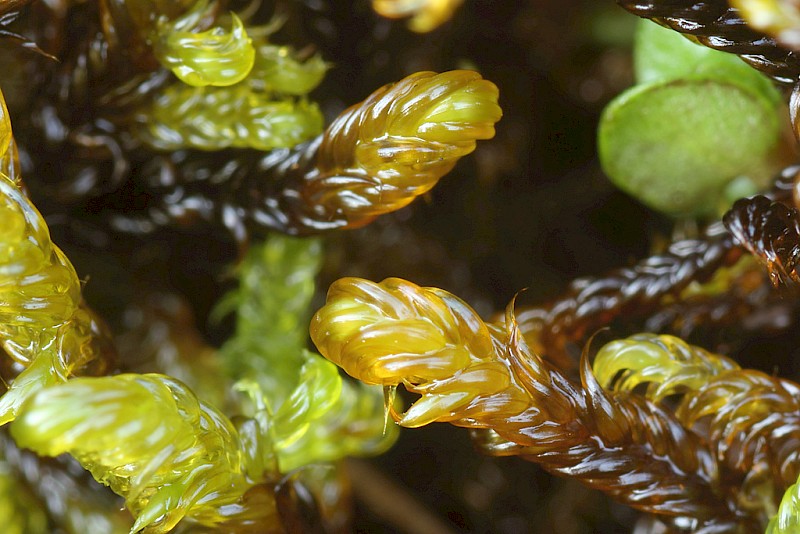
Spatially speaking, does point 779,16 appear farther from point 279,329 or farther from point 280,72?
point 279,329

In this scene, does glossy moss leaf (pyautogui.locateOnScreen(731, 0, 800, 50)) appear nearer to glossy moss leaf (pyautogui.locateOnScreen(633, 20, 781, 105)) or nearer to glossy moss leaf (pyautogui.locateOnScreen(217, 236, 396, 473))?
glossy moss leaf (pyautogui.locateOnScreen(633, 20, 781, 105))

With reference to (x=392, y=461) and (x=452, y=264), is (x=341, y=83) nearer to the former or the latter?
(x=452, y=264)

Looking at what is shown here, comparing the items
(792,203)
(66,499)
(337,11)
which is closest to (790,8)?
(792,203)

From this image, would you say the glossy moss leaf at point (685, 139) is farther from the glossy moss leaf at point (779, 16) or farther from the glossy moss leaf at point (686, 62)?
the glossy moss leaf at point (779, 16)

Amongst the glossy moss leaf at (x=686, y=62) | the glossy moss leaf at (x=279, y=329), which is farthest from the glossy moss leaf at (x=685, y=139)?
the glossy moss leaf at (x=279, y=329)

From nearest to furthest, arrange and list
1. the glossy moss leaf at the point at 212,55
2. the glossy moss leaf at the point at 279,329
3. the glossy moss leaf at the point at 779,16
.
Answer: the glossy moss leaf at the point at 779,16, the glossy moss leaf at the point at 212,55, the glossy moss leaf at the point at 279,329

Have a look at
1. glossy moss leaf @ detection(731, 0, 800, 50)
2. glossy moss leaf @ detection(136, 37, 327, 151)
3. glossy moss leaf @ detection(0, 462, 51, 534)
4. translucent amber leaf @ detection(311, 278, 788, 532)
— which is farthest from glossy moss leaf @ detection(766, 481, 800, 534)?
glossy moss leaf @ detection(0, 462, 51, 534)
